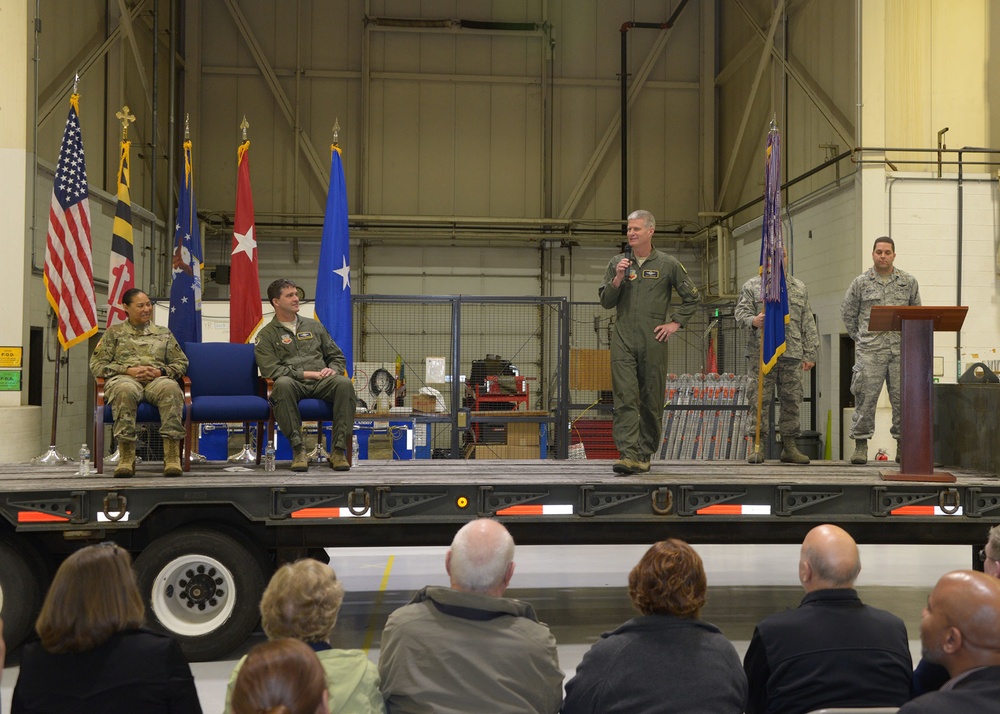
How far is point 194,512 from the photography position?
17.0 ft

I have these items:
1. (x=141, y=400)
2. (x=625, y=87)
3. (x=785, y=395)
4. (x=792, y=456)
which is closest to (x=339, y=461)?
(x=141, y=400)

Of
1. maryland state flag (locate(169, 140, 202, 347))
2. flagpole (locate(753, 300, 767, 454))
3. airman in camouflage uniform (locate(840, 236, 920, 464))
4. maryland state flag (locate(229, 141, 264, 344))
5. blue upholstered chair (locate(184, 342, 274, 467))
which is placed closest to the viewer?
blue upholstered chair (locate(184, 342, 274, 467))

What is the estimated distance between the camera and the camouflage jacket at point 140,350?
6.16 m

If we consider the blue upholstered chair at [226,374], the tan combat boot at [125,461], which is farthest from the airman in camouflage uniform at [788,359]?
the tan combat boot at [125,461]

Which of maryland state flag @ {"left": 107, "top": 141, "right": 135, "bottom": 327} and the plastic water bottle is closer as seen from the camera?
the plastic water bottle

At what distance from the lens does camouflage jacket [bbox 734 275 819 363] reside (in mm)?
7277

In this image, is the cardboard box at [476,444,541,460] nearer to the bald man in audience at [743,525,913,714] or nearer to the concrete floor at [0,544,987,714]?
the concrete floor at [0,544,987,714]

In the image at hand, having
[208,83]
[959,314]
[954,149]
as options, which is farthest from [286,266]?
[959,314]

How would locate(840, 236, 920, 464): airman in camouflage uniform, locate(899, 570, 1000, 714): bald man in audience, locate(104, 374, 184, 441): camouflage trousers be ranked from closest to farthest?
Result: locate(899, 570, 1000, 714): bald man in audience → locate(104, 374, 184, 441): camouflage trousers → locate(840, 236, 920, 464): airman in camouflage uniform

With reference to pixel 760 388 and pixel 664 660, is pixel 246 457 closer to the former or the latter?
pixel 760 388

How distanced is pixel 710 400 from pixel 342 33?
1092cm

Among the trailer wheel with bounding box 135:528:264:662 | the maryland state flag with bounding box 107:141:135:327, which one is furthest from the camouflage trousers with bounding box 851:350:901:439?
the maryland state flag with bounding box 107:141:135:327

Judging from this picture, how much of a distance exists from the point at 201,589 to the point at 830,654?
357cm

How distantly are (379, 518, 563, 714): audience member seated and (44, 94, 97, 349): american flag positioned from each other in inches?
267
